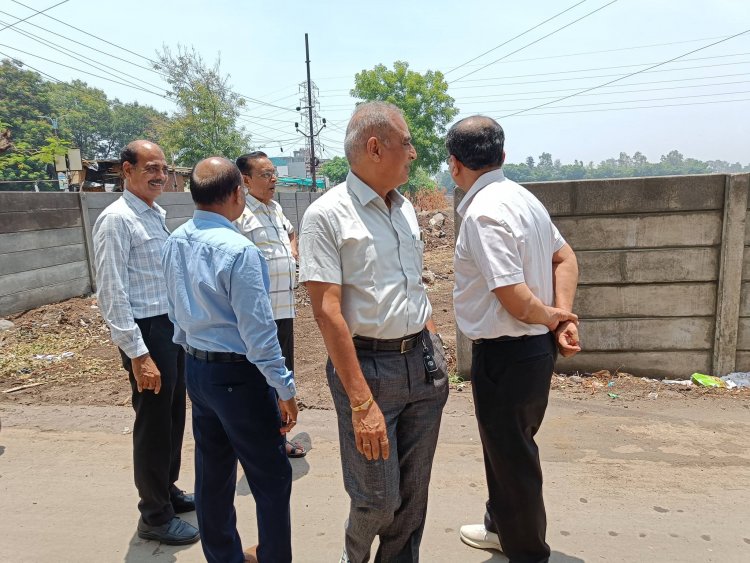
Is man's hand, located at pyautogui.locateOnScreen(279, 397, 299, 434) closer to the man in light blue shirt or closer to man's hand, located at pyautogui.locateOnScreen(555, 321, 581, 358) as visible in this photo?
the man in light blue shirt

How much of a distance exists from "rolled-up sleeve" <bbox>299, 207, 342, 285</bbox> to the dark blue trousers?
542mm

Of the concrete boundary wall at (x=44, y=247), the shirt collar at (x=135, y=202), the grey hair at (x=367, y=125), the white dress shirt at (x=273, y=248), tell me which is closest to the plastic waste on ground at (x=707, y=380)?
the white dress shirt at (x=273, y=248)

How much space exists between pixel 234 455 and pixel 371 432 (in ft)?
2.49

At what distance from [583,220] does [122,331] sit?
348 cm

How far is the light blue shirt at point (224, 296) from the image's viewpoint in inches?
78.7

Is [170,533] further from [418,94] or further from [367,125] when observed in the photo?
[418,94]

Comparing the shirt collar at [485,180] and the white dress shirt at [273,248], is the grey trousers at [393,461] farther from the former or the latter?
the white dress shirt at [273,248]

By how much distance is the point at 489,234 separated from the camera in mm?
1967

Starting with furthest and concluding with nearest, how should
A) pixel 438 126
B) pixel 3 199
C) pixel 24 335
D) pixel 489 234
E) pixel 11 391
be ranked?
pixel 438 126, pixel 3 199, pixel 24 335, pixel 11 391, pixel 489 234

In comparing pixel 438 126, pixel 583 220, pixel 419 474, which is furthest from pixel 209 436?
pixel 438 126

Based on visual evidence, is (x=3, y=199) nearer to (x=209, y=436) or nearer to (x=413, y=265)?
(x=209, y=436)

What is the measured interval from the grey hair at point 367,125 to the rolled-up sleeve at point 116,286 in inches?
48.2

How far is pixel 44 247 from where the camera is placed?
300 inches

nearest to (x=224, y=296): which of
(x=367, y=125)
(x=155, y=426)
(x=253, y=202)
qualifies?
(x=367, y=125)
